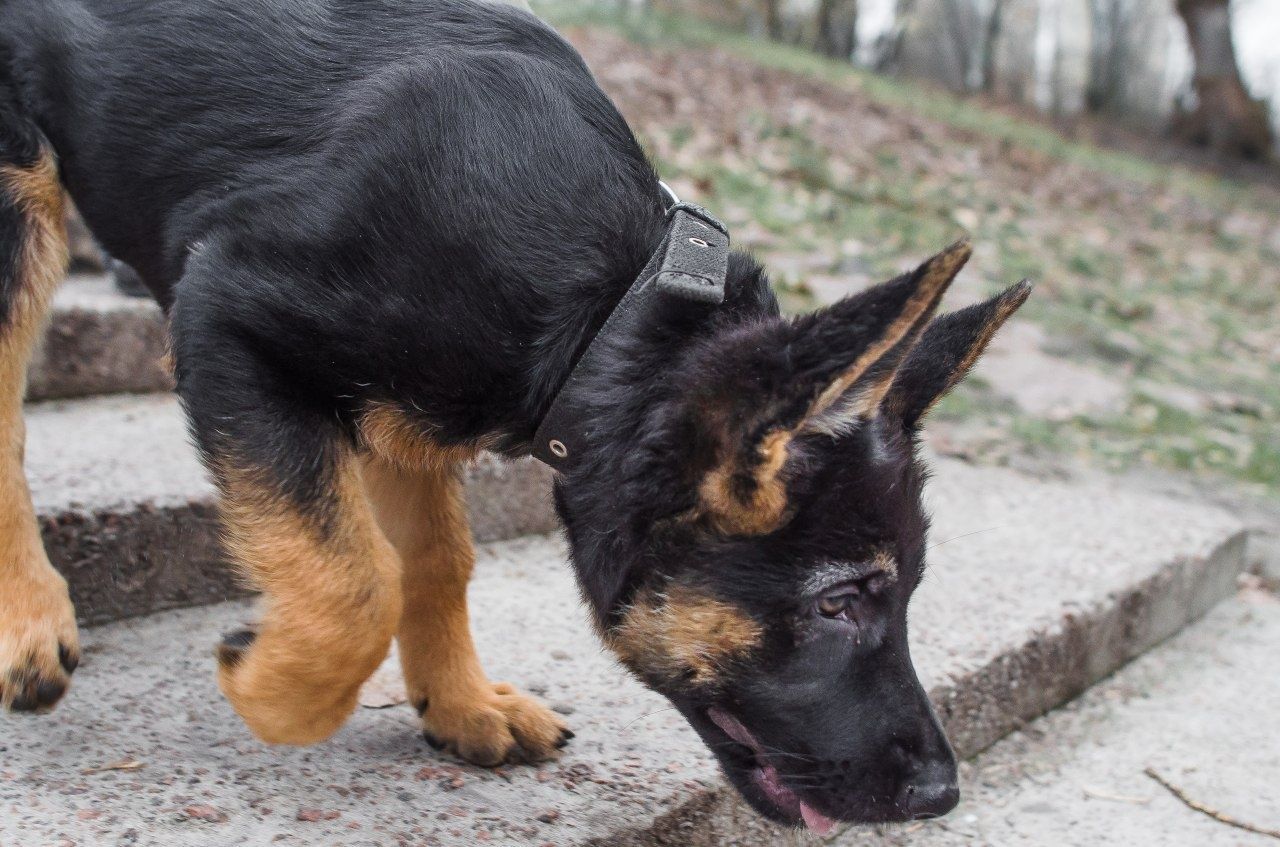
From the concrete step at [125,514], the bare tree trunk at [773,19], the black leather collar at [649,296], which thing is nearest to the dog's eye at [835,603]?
the black leather collar at [649,296]

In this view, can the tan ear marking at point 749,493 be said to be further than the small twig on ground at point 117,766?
No

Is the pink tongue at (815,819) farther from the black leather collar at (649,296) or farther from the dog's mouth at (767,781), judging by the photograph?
the black leather collar at (649,296)

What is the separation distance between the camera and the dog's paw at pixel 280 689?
9.12 feet

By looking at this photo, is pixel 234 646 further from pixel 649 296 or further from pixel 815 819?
pixel 815 819

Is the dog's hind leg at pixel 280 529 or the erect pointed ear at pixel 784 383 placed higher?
the erect pointed ear at pixel 784 383

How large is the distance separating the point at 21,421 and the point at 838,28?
873 inches

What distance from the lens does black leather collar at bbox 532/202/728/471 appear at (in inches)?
106

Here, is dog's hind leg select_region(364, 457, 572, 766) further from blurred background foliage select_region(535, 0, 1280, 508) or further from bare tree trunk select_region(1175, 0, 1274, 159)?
bare tree trunk select_region(1175, 0, 1274, 159)

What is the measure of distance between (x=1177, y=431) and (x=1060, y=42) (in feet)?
76.8

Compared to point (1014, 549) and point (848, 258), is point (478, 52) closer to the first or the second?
point (1014, 549)

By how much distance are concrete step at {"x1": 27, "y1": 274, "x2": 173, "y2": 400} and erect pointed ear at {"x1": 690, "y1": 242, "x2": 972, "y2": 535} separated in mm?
2806

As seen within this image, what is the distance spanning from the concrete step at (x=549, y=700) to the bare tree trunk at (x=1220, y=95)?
2118 centimetres

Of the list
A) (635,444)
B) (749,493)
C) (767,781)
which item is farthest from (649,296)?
(767,781)

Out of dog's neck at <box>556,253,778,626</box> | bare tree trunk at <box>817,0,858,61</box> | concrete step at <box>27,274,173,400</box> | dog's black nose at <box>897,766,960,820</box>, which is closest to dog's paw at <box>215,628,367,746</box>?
dog's neck at <box>556,253,778,626</box>
